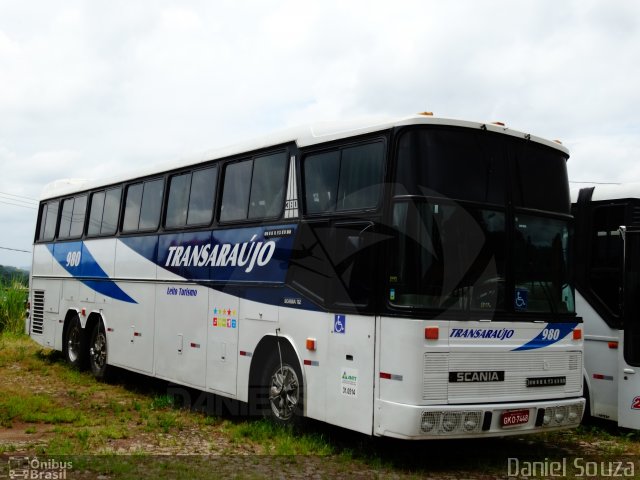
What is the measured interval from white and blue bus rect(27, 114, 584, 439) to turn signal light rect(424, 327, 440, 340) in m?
0.01

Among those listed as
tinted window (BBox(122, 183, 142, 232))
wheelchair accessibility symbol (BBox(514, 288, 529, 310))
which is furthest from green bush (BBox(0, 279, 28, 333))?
wheelchair accessibility symbol (BBox(514, 288, 529, 310))

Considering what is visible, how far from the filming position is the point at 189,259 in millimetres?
11516

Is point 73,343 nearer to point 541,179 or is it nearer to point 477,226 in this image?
point 477,226

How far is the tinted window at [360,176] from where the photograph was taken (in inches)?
319

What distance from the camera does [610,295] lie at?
10148mm

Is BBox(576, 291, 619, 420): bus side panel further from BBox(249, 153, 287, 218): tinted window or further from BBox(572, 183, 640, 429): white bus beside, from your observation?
BBox(249, 153, 287, 218): tinted window

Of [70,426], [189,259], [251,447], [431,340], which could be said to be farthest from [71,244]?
[431,340]

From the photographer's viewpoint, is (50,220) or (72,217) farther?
(50,220)

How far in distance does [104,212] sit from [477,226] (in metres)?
8.84

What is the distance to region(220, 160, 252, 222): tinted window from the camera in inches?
409

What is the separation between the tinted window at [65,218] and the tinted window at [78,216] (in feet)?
0.63

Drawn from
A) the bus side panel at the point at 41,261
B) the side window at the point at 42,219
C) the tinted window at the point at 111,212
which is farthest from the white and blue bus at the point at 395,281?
the side window at the point at 42,219

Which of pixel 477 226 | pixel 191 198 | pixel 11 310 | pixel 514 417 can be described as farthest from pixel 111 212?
pixel 11 310

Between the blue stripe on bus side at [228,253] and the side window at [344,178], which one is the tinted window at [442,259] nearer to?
the side window at [344,178]
